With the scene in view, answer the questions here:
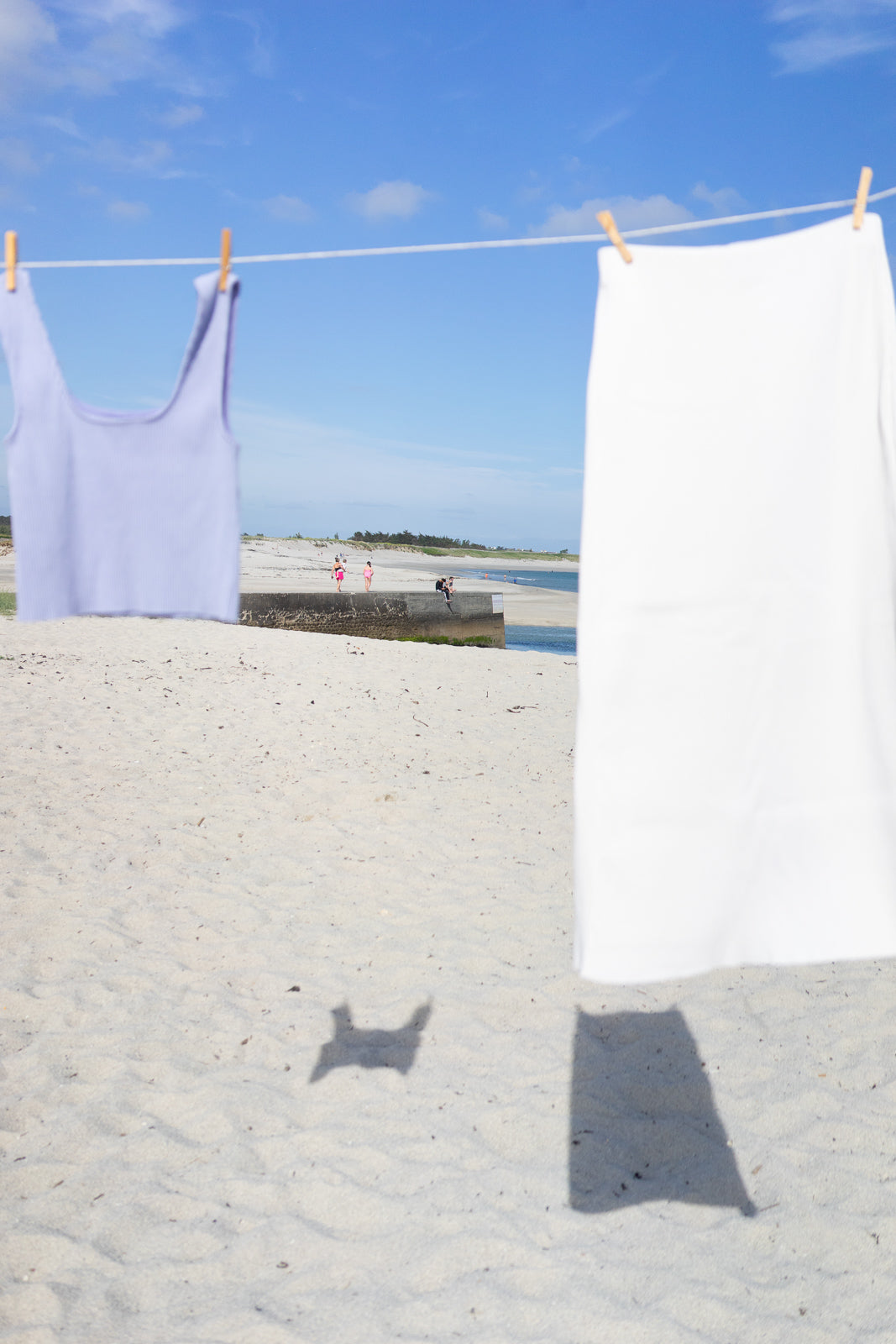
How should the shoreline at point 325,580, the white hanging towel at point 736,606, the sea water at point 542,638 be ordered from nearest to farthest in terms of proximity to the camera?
the white hanging towel at point 736,606 → the sea water at point 542,638 → the shoreline at point 325,580

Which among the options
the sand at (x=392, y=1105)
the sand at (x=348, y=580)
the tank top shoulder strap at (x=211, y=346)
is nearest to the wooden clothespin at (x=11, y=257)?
the tank top shoulder strap at (x=211, y=346)

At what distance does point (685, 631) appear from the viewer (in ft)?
6.49

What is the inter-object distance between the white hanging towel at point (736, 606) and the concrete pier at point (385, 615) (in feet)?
47.0

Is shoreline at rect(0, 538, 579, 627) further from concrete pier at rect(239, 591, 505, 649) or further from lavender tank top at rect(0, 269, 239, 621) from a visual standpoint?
lavender tank top at rect(0, 269, 239, 621)

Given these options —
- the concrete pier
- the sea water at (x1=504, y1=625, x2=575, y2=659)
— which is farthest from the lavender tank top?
the sea water at (x1=504, y1=625, x2=575, y2=659)

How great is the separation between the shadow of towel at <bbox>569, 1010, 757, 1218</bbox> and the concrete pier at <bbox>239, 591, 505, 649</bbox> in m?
12.8

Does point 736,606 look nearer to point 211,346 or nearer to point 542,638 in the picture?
point 211,346

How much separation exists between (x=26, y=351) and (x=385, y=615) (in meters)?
17.8

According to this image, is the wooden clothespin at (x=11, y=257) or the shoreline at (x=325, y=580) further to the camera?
the shoreline at (x=325, y=580)

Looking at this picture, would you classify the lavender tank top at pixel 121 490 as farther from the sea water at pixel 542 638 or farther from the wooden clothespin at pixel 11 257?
the sea water at pixel 542 638

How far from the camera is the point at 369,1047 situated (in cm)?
366

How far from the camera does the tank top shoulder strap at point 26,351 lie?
2393 millimetres

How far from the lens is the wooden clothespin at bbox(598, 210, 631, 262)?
197cm

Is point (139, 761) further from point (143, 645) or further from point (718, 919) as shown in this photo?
point (718, 919)
